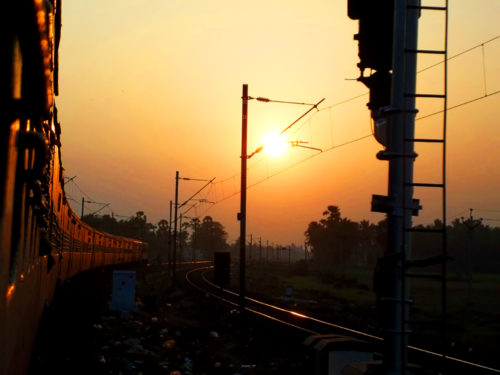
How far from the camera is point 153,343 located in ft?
50.8

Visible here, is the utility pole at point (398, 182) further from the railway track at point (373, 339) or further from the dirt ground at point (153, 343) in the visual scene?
the dirt ground at point (153, 343)

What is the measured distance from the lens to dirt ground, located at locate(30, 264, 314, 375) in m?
12.0

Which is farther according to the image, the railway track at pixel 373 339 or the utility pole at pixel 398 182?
the railway track at pixel 373 339

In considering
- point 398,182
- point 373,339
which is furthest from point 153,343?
point 398,182

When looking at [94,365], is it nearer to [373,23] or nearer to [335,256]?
[373,23]

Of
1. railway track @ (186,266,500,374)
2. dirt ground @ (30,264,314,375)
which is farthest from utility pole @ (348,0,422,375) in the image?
dirt ground @ (30,264,314,375)

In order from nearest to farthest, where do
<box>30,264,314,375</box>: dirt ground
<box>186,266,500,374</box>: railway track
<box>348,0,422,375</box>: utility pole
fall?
Result: <box>348,0,422,375</box>: utility pole, <box>30,264,314,375</box>: dirt ground, <box>186,266,500,374</box>: railway track

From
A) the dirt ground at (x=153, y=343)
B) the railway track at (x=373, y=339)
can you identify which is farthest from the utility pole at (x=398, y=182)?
the dirt ground at (x=153, y=343)

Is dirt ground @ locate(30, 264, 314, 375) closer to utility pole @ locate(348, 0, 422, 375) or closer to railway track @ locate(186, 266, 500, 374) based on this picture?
railway track @ locate(186, 266, 500, 374)

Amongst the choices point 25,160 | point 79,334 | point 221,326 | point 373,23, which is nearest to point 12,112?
point 25,160

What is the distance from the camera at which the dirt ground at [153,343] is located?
1201 centimetres

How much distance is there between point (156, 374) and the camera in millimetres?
11953

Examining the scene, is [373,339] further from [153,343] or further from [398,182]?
[398,182]

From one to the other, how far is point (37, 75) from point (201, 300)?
25.9m
